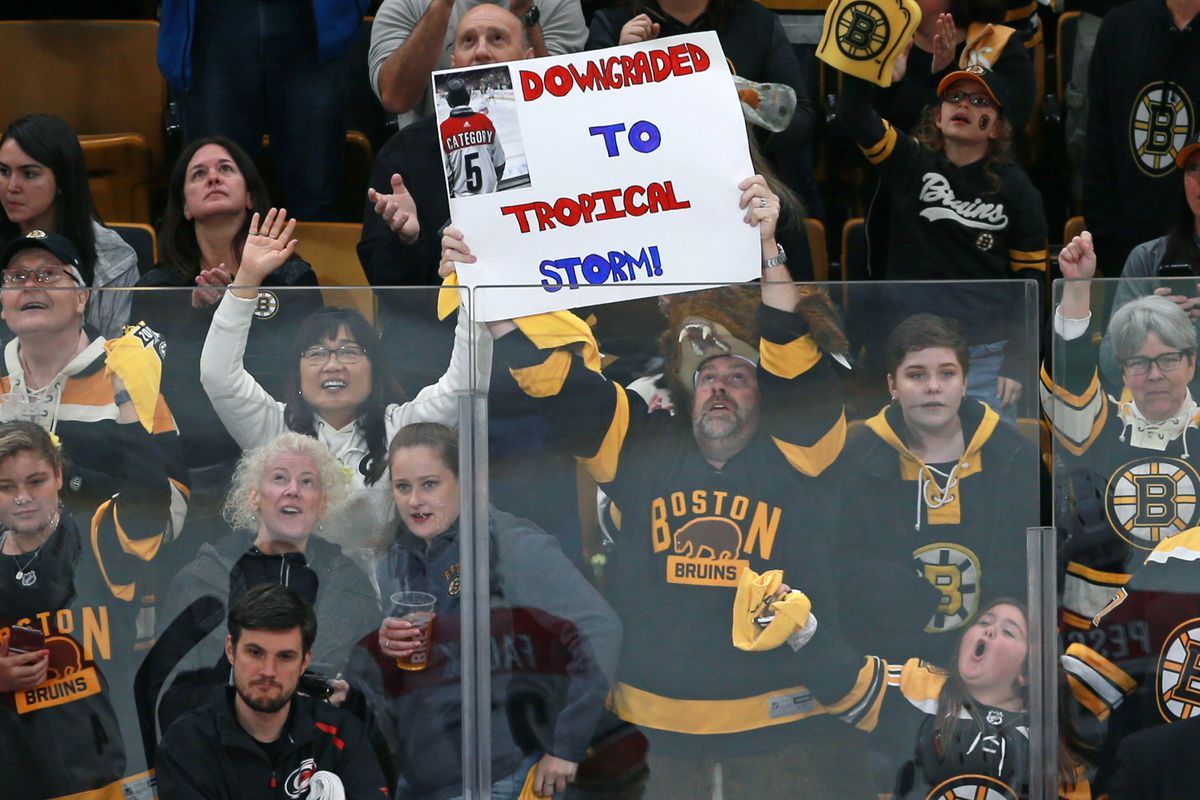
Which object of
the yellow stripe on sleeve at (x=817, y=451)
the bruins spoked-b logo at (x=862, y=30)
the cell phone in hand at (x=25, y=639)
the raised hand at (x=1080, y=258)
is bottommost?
the cell phone in hand at (x=25, y=639)

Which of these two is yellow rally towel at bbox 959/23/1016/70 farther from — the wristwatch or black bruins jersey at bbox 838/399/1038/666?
black bruins jersey at bbox 838/399/1038/666

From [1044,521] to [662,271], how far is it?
1.16 meters

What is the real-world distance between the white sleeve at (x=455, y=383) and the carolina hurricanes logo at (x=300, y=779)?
58 cm

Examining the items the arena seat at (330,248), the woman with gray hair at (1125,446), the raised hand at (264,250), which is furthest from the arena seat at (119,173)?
the woman with gray hair at (1125,446)

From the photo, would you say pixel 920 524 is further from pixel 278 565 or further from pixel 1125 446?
pixel 278 565

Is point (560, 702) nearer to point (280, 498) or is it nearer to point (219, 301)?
point (280, 498)

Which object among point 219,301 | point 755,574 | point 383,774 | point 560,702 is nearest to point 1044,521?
point 755,574

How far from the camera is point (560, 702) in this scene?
117 inches

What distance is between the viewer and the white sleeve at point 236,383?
295 cm

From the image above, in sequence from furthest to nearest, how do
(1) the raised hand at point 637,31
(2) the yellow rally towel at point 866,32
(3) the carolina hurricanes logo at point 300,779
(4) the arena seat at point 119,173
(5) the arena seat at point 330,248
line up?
1. (4) the arena seat at point 119,173
2. (5) the arena seat at point 330,248
3. (1) the raised hand at point 637,31
4. (2) the yellow rally towel at point 866,32
5. (3) the carolina hurricanes logo at point 300,779

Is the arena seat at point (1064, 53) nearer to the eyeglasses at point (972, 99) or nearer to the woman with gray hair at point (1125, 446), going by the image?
the eyeglasses at point (972, 99)

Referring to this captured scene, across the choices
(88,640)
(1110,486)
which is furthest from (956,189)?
(88,640)

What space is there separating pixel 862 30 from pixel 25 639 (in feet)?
8.16

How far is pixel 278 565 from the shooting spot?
2.96 metres
